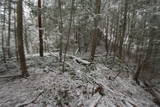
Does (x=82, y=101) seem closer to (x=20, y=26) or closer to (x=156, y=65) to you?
(x=20, y=26)

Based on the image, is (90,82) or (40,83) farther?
(90,82)

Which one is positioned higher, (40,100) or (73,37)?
(73,37)

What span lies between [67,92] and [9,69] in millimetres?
4631

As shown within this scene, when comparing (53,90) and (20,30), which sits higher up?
(20,30)

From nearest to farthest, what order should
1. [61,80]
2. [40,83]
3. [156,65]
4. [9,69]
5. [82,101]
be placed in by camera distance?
[82,101] → [40,83] → [61,80] → [9,69] → [156,65]

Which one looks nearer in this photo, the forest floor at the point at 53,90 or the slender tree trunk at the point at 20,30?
the forest floor at the point at 53,90

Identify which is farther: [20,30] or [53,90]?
[20,30]

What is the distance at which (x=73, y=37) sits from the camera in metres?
18.3

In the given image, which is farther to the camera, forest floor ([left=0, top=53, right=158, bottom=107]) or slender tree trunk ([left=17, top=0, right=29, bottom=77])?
slender tree trunk ([left=17, top=0, right=29, bottom=77])

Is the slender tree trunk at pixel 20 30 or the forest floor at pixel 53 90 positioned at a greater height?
the slender tree trunk at pixel 20 30

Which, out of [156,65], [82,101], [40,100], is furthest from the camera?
[156,65]

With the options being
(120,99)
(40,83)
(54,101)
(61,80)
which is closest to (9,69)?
(40,83)

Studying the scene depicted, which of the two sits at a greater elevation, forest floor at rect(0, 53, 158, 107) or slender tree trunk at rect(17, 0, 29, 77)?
slender tree trunk at rect(17, 0, 29, 77)

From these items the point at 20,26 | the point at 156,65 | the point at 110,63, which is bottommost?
the point at 156,65
